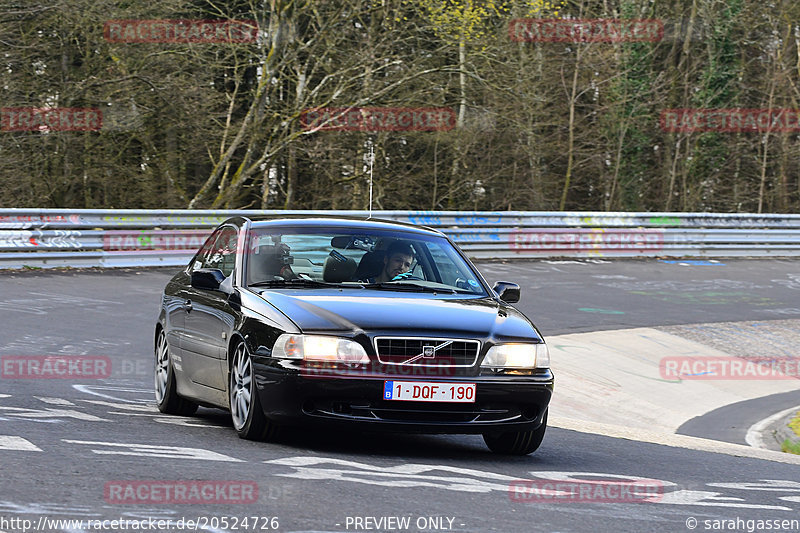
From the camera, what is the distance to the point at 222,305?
8.28 m

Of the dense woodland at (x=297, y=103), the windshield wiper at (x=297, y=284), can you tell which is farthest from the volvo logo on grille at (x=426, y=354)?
the dense woodland at (x=297, y=103)

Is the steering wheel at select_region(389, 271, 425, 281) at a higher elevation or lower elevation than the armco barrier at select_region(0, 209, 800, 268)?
higher

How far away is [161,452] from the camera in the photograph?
6.92 m

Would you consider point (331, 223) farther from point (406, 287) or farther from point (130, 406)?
point (130, 406)

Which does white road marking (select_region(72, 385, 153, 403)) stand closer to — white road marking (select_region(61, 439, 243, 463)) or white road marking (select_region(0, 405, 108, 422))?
white road marking (select_region(0, 405, 108, 422))

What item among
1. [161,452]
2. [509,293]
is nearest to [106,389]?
[509,293]

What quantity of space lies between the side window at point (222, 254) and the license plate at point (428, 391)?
1805 millimetres

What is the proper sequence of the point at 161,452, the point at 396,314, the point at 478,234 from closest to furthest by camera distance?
the point at 161,452 → the point at 396,314 → the point at 478,234

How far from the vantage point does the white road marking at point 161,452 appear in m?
6.76

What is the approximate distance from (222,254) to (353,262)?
111cm

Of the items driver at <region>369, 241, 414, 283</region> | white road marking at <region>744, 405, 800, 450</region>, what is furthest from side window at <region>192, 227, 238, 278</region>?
white road marking at <region>744, 405, 800, 450</region>

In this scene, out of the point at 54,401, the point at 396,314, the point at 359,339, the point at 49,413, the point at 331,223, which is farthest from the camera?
the point at 54,401

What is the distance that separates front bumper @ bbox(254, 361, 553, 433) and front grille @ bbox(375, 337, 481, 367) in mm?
89

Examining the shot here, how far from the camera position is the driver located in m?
8.41
